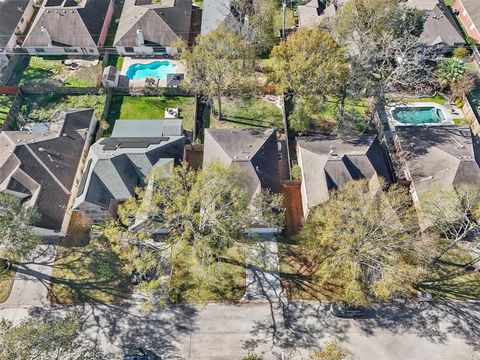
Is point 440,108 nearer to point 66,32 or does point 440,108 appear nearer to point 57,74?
point 57,74

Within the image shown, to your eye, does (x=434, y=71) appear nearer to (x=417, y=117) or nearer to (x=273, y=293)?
(x=417, y=117)

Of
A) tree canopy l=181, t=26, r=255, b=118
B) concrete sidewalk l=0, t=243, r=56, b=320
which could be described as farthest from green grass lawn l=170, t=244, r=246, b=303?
tree canopy l=181, t=26, r=255, b=118

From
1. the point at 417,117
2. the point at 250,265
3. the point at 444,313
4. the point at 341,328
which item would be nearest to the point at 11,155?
the point at 250,265

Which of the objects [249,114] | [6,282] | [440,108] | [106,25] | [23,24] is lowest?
[6,282]

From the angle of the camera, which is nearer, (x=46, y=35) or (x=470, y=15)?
(x=46, y=35)

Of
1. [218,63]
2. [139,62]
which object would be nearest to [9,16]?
[139,62]

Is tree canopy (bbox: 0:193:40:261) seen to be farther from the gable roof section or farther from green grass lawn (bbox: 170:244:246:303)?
the gable roof section

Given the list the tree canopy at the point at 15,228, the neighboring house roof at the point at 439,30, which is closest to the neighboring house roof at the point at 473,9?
the neighboring house roof at the point at 439,30
